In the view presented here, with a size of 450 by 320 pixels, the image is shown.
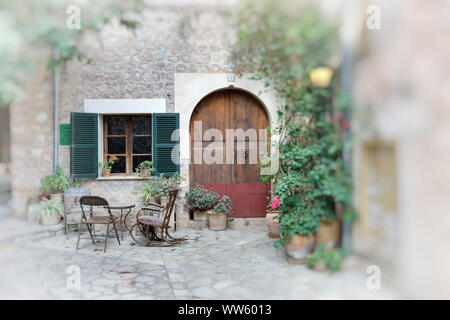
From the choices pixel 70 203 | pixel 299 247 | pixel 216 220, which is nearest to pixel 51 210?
pixel 70 203

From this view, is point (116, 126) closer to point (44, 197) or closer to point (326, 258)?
point (44, 197)

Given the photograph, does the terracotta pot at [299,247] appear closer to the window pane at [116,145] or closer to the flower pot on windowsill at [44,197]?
the flower pot on windowsill at [44,197]

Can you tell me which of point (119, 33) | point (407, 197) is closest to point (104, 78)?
point (119, 33)

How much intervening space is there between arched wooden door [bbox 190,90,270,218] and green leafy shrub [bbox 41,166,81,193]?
212cm

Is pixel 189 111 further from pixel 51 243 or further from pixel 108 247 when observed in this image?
pixel 51 243

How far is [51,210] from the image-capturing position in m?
5.21

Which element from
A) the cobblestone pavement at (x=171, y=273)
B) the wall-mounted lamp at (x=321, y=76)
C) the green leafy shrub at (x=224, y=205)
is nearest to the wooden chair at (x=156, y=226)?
the cobblestone pavement at (x=171, y=273)

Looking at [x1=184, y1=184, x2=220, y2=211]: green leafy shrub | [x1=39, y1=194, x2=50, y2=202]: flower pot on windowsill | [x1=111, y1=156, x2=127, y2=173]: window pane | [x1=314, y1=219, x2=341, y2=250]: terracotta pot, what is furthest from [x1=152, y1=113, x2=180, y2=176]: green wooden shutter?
[x1=314, y1=219, x2=341, y2=250]: terracotta pot

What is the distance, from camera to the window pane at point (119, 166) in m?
6.55

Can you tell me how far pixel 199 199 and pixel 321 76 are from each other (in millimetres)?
3947

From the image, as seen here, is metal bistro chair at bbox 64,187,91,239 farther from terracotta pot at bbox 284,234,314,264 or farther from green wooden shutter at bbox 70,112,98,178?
terracotta pot at bbox 284,234,314,264

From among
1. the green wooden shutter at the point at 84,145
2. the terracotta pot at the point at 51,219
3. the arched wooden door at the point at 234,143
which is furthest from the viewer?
the arched wooden door at the point at 234,143

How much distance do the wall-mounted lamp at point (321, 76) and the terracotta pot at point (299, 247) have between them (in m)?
1.51
